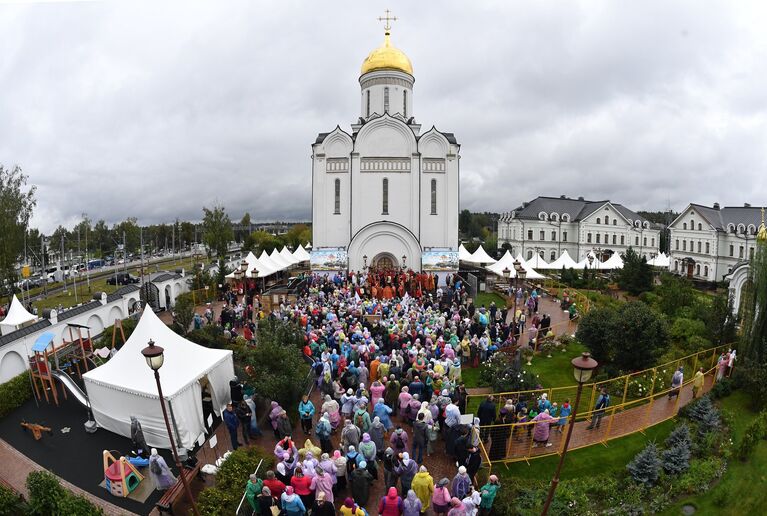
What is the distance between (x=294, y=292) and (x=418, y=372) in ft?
52.3

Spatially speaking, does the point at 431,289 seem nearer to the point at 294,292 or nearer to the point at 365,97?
the point at 294,292

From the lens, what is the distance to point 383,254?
28328mm

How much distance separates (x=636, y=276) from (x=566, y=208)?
23.2 meters

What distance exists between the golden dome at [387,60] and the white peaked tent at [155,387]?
24.9 meters

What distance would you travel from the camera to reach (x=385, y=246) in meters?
28.1

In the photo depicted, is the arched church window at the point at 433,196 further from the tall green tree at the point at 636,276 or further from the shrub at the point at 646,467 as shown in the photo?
the shrub at the point at 646,467

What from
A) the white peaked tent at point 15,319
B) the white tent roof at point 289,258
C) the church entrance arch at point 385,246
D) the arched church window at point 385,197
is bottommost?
the white peaked tent at point 15,319

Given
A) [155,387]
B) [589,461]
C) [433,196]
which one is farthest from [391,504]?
[433,196]

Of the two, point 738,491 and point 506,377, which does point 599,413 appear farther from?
point 738,491

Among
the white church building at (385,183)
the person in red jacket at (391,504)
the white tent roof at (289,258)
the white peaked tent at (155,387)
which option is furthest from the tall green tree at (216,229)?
the person in red jacket at (391,504)

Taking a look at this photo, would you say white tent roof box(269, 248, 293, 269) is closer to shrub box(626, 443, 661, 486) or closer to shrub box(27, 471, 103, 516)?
shrub box(27, 471, 103, 516)

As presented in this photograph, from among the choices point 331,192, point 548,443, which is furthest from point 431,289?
point 548,443

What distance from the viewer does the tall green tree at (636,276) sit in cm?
2798

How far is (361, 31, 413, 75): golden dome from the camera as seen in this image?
30406mm
